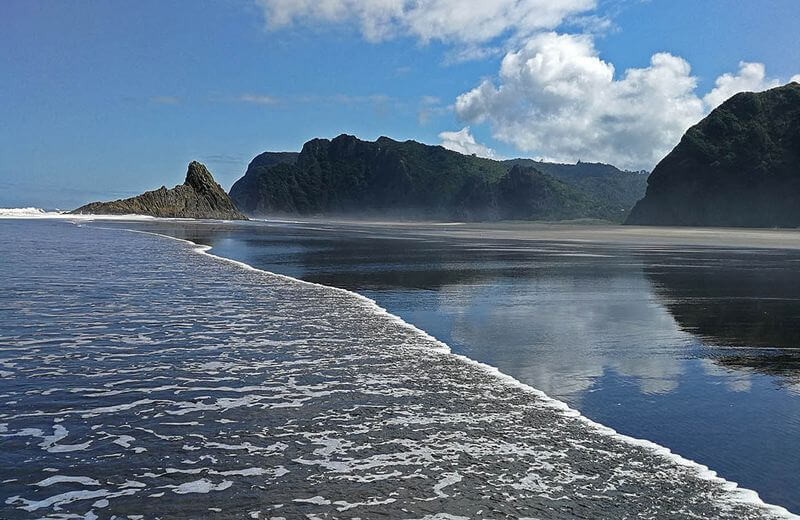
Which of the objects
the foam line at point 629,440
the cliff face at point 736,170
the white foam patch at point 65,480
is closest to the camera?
the foam line at point 629,440

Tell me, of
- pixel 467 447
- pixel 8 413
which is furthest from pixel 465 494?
pixel 8 413

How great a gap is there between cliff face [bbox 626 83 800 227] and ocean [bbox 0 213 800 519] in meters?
127

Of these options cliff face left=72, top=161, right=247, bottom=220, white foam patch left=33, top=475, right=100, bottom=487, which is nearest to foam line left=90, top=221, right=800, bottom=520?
white foam patch left=33, top=475, right=100, bottom=487

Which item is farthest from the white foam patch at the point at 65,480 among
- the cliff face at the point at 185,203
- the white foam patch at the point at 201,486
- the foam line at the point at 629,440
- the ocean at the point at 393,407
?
the cliff face at the point at 185,203

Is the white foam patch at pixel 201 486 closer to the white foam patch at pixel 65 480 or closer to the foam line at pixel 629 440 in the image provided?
the white foam patch at pixel 65 480

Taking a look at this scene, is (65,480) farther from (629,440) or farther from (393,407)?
(629,440)

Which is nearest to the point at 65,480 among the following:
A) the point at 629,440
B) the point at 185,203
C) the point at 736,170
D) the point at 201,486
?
the point at 201,486

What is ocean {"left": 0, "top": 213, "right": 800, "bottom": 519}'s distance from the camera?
5.45 m

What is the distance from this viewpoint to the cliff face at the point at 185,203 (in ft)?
559

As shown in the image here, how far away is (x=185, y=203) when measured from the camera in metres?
177

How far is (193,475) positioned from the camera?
5.80m

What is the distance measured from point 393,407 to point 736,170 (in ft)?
484

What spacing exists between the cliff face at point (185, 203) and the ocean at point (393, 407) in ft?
538

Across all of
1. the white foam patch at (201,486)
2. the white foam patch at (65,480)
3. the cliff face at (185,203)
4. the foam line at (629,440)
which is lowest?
the foam line at (629,440)
